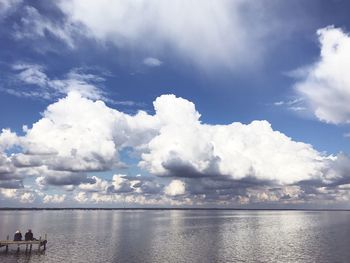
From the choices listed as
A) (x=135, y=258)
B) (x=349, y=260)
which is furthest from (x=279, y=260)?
(x=135, y=258)

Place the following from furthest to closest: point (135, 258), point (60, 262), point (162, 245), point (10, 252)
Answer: point (162, 245) → point (10, 252) → point (135, 258) → point (60, 262)

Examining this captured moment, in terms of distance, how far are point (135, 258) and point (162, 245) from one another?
68.0 ft

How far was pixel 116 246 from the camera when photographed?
82312 mm

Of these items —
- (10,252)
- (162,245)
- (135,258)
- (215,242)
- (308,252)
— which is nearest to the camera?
(135,258)

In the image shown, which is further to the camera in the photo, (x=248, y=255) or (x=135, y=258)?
(x=248, y=255)

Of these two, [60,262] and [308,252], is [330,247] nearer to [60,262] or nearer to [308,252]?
[308,252]

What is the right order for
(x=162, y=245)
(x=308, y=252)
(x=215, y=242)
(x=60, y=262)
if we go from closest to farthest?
(x=60, y=262) → (x=308, y=252) → (x=162, y=245) → (x=215, y=242)

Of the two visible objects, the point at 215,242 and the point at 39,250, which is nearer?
the point at 39,250

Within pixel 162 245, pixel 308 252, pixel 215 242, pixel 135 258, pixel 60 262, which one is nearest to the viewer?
pixel 60 262

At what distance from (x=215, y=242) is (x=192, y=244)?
827cm

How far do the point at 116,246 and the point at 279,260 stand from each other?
1388 inches

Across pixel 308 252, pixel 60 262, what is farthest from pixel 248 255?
pixel 60 262

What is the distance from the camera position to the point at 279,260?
67.8 meters

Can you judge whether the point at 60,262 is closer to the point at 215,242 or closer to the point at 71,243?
the point at 71,243
